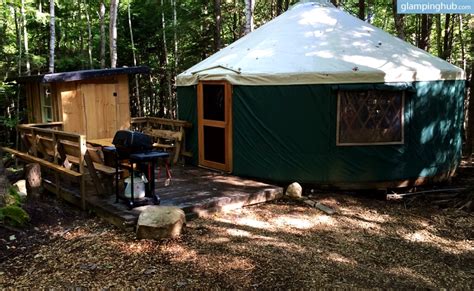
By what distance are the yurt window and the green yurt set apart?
2 cm

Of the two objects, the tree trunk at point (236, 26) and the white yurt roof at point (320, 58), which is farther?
the tree trunk at point (236, 26)

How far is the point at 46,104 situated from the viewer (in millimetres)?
8773

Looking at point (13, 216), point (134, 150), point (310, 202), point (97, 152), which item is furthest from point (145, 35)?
point (13, 216)

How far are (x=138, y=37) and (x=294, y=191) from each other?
12.9m

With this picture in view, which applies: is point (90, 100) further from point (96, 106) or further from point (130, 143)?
point (130, 143)

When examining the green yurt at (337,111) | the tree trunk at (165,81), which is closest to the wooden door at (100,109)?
the green yurt at (337,111)

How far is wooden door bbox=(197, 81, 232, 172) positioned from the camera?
6.89 metres

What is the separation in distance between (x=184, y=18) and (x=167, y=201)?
982 cm

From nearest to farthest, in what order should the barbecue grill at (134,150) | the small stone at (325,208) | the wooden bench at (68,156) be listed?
the barbecue grill at (134,150)
the wooden bench at (68,156)
the small stone at (325,208)

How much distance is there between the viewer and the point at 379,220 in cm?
535

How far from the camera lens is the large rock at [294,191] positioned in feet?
19.7

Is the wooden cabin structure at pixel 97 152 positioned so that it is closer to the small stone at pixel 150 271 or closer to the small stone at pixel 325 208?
the small stone at pixel 325 208

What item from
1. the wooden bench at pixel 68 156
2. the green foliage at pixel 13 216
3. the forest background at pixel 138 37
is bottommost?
the green foliage at pixel 13 216

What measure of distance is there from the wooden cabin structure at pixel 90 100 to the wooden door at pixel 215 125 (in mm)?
1834
